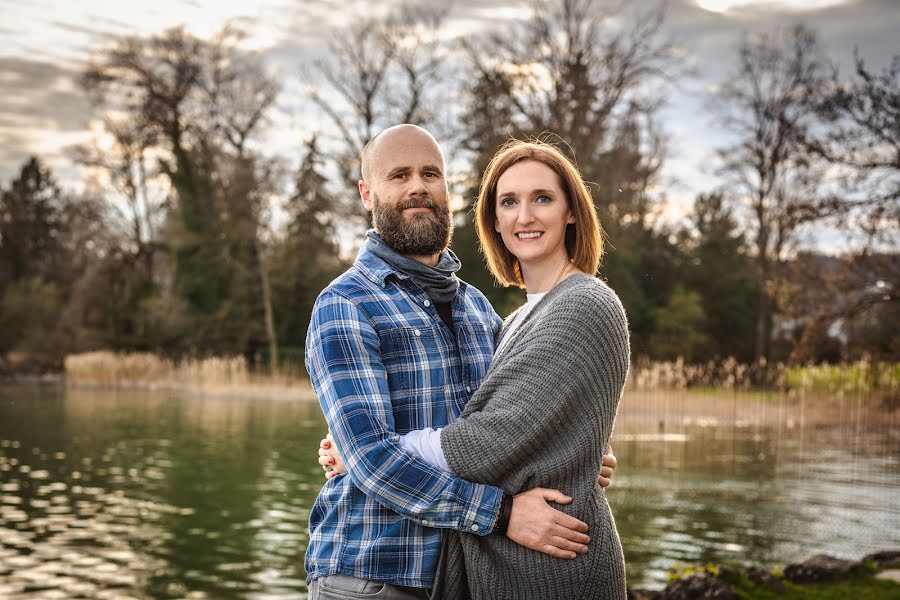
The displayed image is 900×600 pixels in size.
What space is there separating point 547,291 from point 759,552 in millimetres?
6709

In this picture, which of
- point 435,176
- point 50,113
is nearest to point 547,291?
point 435,176

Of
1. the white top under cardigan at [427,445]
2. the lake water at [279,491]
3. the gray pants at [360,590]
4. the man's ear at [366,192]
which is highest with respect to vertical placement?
the man's ear at [366,192]

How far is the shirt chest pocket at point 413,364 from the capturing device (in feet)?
8.91

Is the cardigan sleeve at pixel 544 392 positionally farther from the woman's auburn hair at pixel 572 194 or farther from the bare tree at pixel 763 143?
the bare tree at pixel 763 143

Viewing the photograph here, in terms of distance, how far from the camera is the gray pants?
102 inches

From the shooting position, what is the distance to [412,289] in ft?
9.50

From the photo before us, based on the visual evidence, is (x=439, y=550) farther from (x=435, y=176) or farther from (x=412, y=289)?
(x=435, y=176)

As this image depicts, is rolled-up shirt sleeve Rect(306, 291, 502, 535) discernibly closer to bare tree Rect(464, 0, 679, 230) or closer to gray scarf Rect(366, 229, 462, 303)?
gray scarf Rect(366, 229, 462, 303)

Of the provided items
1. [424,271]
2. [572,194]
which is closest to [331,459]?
[424,271]

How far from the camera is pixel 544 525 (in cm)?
242

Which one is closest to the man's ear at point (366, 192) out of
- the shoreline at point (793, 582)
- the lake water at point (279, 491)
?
the shoreline at point (793, 582)

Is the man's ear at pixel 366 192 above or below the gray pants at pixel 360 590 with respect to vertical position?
above

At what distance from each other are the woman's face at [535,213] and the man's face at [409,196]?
0.24m

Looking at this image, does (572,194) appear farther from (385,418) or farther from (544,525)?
(544,525)
